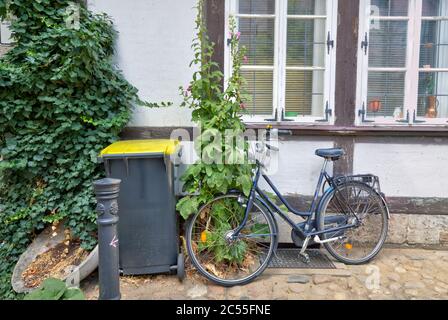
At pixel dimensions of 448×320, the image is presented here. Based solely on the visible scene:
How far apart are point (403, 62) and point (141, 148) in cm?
295

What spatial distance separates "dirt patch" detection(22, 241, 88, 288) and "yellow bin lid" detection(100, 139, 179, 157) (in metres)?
1.07

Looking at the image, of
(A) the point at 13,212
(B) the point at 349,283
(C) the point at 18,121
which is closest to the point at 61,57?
(C) the point at 18,121

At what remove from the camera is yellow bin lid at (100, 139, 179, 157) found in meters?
3.18

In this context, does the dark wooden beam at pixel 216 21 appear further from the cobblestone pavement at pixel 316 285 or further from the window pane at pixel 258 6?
the cobblestone pavement at pixel 316 285

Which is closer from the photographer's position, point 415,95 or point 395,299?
point 395,299

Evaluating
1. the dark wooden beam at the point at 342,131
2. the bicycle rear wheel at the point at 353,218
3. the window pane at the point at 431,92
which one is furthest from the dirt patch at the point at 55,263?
the window pane at the point at 431,92

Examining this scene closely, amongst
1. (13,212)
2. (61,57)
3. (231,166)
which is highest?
(61,57)

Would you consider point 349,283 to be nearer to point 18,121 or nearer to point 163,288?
point 163,288

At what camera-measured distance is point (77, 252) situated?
11.7ft

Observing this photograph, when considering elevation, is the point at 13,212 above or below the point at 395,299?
above

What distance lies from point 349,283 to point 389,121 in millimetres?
1849

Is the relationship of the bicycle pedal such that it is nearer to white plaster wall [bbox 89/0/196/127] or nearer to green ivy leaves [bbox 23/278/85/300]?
white plaster wall [bbox 89/0/196/127]

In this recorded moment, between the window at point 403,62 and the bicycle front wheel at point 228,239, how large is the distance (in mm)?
1673
